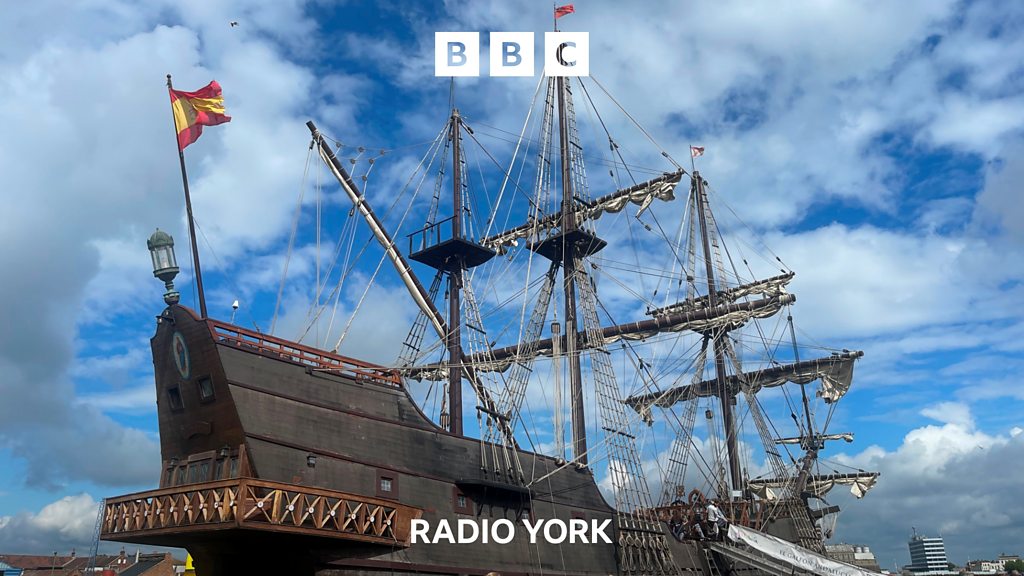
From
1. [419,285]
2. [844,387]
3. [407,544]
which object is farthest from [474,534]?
[844,387]

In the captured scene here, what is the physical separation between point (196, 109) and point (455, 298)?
12.2 m

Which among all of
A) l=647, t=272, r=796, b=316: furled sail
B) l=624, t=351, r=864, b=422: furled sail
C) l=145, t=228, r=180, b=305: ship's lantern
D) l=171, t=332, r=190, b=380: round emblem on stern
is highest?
l=647, t=272, r=796, b=316: furled sail

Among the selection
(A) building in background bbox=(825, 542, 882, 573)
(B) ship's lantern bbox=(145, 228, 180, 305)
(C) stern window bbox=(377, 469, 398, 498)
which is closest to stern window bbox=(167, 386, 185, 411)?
(B) ship's lantern bbox=(145, 228, 180, 305)

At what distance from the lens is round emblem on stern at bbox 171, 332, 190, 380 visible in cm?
2067

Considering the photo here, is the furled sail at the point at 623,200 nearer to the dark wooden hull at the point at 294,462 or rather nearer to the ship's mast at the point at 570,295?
the ship's mast at the point at 570,295

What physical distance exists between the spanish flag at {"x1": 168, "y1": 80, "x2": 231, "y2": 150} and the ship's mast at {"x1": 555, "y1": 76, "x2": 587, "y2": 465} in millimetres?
16908

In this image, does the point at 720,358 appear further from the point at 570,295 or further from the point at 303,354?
the point at 303,354

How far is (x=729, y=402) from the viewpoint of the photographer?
161 ft

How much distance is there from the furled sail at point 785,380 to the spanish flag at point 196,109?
98.7ft

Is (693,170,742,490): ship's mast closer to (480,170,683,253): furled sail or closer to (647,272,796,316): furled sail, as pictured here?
(647,272,796,316): furled sail

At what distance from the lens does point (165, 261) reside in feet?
70.1

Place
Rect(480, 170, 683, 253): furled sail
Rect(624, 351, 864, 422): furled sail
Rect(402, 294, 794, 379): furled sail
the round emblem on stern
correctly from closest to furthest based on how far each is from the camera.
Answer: the round emblem on stern < Rect(480, 170, 683, 253): furled sail < Rect(402, 294, 794, 379): furled sail < Rect(624, 351, 864, 422): furled sail

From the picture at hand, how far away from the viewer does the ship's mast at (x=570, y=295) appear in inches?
1328

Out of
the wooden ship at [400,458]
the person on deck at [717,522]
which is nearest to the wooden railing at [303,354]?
the wooden ship at [400,458]
